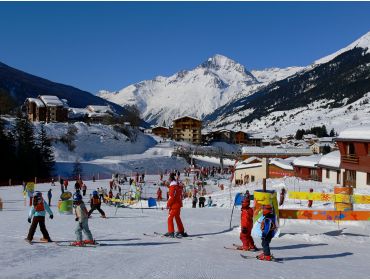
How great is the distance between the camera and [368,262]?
10289 millimetres

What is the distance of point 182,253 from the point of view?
34.2ft

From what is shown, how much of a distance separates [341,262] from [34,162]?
59648 mm

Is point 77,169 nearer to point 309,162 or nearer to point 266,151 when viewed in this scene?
point 266,151

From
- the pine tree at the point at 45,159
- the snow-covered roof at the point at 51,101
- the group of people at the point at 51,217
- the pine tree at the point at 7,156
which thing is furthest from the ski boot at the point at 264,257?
the snow-covered roof at the point at 51,101

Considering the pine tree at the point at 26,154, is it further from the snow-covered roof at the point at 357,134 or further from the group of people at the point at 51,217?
the group of people at the point at 51,217

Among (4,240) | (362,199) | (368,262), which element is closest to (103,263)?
(4,240)

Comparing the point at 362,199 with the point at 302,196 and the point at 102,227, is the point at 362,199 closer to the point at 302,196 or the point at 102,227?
the point at 302,196

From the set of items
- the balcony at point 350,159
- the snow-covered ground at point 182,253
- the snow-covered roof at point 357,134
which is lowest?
the snow-covered ground at point 182,253

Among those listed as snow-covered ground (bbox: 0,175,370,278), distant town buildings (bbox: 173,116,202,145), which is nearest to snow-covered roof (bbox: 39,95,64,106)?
distant town buildings (bbox: 173,116,202,145)

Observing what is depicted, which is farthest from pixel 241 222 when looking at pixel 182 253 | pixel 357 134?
pixel 357 134

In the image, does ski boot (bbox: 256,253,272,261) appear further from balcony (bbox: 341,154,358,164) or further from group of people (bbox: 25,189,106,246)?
balcony (bbox: 341,154,358,164)

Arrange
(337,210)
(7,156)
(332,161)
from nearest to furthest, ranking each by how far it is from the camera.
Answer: (337,210) < (332,161) < (7,156)

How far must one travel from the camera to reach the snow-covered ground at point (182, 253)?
8438 mm

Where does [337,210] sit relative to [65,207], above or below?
above
